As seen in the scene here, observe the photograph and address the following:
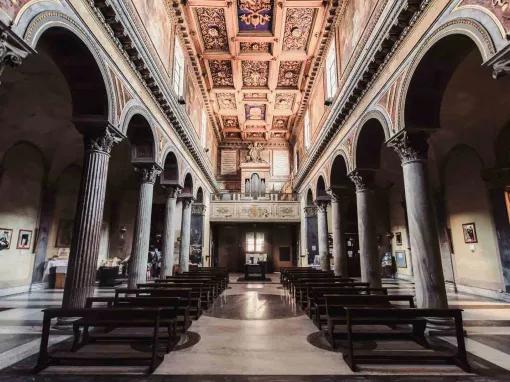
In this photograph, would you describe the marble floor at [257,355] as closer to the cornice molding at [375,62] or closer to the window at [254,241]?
the cornice molding at [375,62]

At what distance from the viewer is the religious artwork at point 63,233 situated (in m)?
13.2

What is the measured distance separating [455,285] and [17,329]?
14.0m

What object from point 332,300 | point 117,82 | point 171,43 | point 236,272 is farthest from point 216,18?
point 236,272

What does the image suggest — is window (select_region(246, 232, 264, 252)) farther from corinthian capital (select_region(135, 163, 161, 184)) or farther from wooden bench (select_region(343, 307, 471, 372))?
wooden bench (select_region(343, 307, 471, 372))

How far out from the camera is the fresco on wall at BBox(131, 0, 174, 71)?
8377 mm

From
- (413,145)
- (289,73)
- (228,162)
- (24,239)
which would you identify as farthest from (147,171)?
(228,162)

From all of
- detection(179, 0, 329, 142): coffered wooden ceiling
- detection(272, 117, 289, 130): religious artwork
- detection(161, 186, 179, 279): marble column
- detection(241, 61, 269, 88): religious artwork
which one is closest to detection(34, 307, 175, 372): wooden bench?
detection(161, 186, 179, 279): marble column

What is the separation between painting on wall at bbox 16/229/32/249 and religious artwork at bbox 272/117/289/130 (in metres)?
16.5

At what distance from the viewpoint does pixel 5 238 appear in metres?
10.3

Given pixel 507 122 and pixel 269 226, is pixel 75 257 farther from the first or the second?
pixel 269 226

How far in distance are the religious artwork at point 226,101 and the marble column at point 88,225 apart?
43.9 ft

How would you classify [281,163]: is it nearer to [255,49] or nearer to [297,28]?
[255,49]

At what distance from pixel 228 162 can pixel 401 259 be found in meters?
15.1

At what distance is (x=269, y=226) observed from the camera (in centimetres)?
2284
